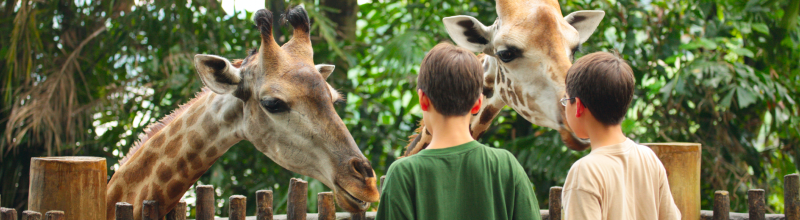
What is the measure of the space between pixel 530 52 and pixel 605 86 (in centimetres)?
100

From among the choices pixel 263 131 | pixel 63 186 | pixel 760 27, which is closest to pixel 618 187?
pixel 263 131

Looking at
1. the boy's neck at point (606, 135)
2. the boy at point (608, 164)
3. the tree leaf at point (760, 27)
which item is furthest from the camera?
the tree leaf at point (760, 27)

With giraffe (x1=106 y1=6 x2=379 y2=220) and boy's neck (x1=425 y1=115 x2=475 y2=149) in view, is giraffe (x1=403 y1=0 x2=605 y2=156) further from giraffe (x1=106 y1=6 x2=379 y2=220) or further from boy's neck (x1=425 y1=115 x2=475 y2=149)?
boy's neck (x1=425 y1=115 x2=475 y2=149)

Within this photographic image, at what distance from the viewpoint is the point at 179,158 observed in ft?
9.04

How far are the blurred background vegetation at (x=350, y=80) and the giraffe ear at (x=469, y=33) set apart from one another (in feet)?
6.60

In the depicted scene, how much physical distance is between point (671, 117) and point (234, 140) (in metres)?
4.43

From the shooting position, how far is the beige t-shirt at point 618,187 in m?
1.69

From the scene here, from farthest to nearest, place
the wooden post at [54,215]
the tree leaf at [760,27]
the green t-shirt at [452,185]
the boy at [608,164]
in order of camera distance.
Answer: the tree leaf at [760,27] → the wooden post at [54,215] → the boy at [608,164] → the green t-shirt at [452,185]

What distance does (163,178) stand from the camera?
2.74 metres

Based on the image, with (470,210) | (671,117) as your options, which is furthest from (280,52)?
(671,117)

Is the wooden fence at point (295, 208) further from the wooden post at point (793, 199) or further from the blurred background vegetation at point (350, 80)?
the blurred background vegetation at point (350, 80)

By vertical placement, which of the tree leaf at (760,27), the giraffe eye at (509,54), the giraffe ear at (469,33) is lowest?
the giraffe eye at (509,54)

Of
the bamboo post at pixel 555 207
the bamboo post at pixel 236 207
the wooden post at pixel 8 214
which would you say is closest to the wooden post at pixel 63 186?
the wooden post at pixel 8 214

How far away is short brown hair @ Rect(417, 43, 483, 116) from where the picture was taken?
1.66 meters
